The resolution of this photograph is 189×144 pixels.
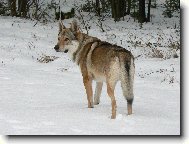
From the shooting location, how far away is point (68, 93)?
33.7ft

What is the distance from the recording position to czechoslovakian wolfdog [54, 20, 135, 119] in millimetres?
7215

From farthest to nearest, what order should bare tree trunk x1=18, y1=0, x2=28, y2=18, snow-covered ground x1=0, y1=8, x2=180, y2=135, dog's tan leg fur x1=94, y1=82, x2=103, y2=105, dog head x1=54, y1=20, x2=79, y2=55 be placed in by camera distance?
bare tree trunk x1=18, y1=0, x2=28, y2=18
dog's tan leg fur x1=94, y1=82, x2=103, y2=105
dog head x1=54, y1=20, x2=79, y2=55
snow-covered ground x1=0, y1=8, x2=180, y2=135

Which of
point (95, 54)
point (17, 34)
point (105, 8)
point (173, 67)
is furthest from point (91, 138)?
point (105, 8)

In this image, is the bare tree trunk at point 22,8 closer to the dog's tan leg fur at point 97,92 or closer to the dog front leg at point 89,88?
the dog's tan leg fur at point 97,92

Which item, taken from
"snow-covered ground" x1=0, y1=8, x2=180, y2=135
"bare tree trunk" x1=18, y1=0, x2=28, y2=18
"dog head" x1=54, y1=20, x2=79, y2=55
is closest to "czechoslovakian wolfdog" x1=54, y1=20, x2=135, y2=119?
"dog head" x1=54, y1=20, x2=79, y2=55

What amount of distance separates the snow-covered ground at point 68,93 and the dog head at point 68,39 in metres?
1.18

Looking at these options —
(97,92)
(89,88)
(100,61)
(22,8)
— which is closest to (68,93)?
(97,92)

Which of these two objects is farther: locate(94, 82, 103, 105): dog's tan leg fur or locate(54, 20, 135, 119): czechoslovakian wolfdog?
locate(94, 82, 103, 105): dog's tan leg fur

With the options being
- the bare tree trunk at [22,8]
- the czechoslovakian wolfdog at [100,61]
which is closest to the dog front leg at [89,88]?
the czechoslovakian wolfdog at [100,61]

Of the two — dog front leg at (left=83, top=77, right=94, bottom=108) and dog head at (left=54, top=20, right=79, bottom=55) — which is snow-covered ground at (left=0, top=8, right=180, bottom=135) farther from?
dog head at (left=54, top=20, right=79, bottom=55)

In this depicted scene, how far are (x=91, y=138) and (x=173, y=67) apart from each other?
7.42 meters

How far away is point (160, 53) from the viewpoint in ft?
48.8

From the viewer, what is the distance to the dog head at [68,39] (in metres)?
8.31

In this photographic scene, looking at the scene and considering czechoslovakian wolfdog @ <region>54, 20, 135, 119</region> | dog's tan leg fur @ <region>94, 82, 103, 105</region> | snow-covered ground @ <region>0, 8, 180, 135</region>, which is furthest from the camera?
dog's tan leg fur @ <region>94, 82, 103, 105</region>
